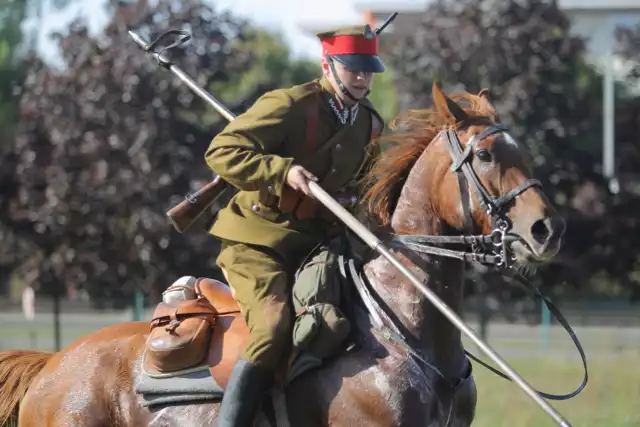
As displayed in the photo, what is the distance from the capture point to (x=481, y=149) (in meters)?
5.79

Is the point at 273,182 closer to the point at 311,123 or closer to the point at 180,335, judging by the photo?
the point at 311,123

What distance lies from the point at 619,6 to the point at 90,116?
119 ft

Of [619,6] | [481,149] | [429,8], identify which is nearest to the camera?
[481,149]

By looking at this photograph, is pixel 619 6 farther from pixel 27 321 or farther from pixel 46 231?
pixel 46 231

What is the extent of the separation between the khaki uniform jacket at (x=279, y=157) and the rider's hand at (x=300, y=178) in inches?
1.3

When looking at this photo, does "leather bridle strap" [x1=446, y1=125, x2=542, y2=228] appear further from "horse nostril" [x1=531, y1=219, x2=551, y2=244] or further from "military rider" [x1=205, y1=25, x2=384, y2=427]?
"military rider" [x1=205, y1=25, x2=384, y2=427]

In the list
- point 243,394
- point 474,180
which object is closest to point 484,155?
point 474,180

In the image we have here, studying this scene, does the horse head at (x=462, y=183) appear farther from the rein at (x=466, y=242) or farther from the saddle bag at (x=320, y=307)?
the saddle bag at (x=320, y=307)

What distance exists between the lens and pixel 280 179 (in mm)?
5996

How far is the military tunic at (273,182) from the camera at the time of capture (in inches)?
239

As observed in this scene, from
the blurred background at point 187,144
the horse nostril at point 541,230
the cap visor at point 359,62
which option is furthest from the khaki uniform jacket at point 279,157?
the blurred background at point 187,144

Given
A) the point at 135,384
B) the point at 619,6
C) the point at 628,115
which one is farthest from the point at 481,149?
Result: the point at 619,6

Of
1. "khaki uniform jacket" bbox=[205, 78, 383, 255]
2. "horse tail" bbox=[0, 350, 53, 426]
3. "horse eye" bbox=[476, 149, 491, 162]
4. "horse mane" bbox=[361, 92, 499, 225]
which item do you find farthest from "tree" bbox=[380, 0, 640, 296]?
"horse eye" bbox=[476, 149, 491, 162]

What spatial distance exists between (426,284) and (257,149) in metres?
1.10
